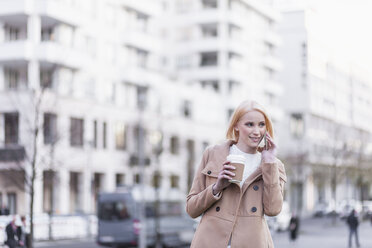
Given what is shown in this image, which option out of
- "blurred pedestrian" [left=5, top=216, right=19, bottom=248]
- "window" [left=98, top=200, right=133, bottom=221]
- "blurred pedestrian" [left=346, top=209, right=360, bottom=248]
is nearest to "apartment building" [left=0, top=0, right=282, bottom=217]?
"window" [left=98, top=200, right=133, bottom=221]

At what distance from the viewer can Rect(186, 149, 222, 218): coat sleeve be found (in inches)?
162

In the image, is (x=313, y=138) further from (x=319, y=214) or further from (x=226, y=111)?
(x=226, y=111)

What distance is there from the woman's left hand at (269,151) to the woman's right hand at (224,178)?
25 centimetres

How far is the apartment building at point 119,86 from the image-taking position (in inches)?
1710

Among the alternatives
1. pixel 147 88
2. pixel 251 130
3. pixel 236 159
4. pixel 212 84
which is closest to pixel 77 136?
pixel 147 88

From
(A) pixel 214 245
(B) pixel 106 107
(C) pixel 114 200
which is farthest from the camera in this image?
(B) pixel 106 107

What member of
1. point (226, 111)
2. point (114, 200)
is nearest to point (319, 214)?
point (226, 111)

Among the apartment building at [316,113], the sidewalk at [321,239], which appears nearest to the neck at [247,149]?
the sidewalk at [321,239]

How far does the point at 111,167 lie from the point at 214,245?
48.4 metres

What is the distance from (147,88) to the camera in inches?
2238

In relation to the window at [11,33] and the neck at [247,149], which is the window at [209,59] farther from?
the neck at [247,149]

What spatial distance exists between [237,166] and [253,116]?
0.46 metres

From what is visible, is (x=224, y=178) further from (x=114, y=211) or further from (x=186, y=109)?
(x=186, y=109)

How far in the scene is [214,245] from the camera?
13.6ft
